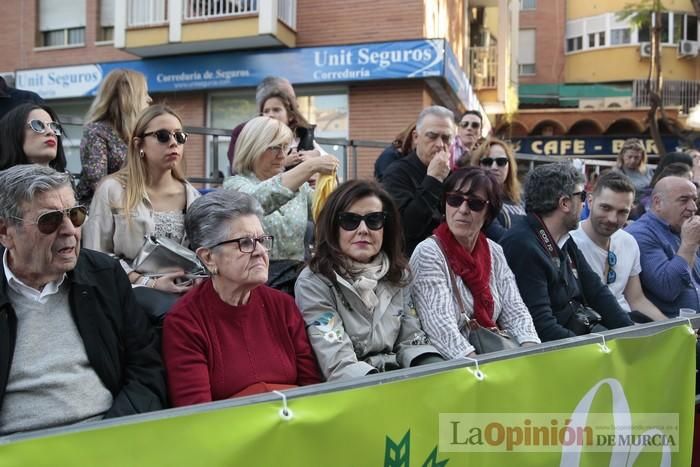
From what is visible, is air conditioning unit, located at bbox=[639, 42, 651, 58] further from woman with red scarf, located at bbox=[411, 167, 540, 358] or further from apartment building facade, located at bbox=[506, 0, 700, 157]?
woman with red scarf, located at bbox=[411, 167, 540, 358]

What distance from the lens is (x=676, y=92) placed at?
27812mm

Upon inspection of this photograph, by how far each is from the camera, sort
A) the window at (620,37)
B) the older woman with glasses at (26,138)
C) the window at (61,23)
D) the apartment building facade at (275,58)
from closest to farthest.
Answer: the older woman with glasses at (26,138), the apartment building facade at (275,58), the window at (61,23), the window at (620,37)

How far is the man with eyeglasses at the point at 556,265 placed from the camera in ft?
13.2

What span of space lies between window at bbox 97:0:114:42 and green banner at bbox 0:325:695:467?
15561 mm

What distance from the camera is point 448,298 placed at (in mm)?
3512

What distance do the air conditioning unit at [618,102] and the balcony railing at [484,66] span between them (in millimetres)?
6588

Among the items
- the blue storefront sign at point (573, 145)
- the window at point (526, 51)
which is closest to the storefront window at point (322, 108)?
the blue storefront sign at point (573, 145)

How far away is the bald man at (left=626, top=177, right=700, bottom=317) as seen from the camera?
5.04 m

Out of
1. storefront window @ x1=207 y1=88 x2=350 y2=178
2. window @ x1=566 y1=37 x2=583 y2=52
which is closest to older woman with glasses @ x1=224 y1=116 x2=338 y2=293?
storefront window @ x1=207 y1=88 x2=350 y2=178

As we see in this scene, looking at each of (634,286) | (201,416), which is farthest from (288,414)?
(634,286)

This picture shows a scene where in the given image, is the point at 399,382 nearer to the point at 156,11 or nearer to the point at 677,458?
the point at 677,458

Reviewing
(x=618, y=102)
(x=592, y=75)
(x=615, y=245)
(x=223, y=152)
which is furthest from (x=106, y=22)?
(x=592, y=75)

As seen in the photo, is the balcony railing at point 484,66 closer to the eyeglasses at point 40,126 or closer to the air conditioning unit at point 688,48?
the air conditioning unit at point 688,48

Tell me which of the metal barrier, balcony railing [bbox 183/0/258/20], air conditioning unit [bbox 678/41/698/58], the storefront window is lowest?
the metal barrier
